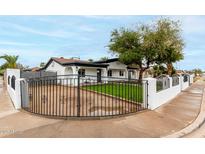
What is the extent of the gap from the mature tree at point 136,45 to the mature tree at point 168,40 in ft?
2.37

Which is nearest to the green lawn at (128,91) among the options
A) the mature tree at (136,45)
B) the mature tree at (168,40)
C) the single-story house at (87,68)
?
the single-story house at (87,68)

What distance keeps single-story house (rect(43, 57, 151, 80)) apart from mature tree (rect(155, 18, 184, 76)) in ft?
22.7

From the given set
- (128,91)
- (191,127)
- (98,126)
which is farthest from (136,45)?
(98,126)

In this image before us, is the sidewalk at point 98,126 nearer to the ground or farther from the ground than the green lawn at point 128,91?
nearer to the ground

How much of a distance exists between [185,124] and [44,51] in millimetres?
30084

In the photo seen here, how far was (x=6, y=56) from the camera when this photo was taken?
27.5 meters

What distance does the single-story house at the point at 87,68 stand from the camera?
78.6 feet

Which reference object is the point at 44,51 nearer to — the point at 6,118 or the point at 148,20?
the point at 148,20

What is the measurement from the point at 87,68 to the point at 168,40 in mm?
10406

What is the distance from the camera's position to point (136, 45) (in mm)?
25109

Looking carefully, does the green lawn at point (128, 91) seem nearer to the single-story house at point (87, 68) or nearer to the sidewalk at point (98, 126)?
the sidewalk at point (98, 126)

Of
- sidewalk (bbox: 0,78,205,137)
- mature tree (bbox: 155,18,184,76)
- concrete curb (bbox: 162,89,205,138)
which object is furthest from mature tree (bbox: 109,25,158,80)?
sidewalk (bbox: 0,78,205,137)

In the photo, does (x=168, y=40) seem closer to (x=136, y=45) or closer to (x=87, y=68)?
(x=136, y=45)

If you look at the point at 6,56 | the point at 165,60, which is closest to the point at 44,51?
the point at 6,56
